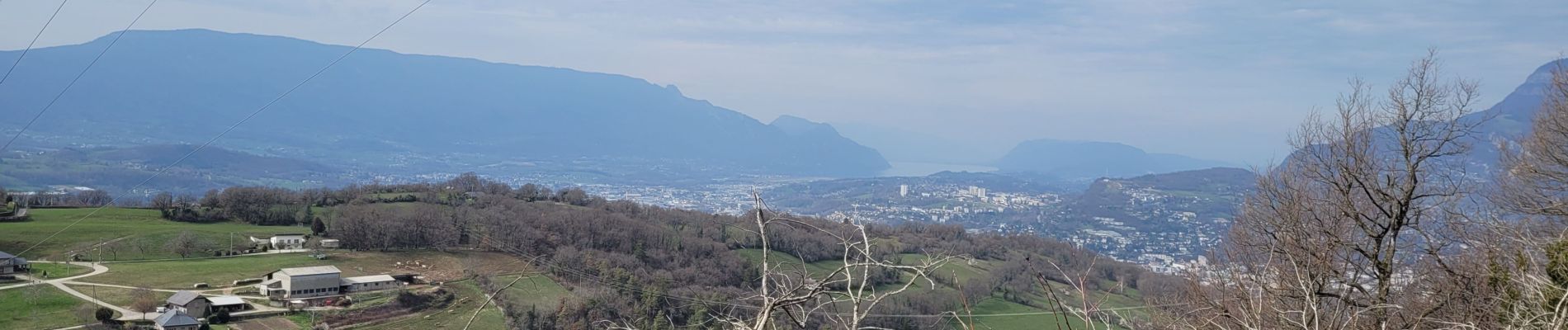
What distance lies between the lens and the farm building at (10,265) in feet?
55.8

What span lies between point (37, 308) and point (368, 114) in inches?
5276

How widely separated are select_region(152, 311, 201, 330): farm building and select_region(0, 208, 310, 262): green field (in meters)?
5.48

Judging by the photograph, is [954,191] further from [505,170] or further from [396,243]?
[396,243]

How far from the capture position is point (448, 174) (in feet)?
283

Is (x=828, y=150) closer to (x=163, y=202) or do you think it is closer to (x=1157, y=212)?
(x=1157, y=212)

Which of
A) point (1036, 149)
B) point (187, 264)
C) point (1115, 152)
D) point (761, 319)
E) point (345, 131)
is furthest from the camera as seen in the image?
point (1036, 149)

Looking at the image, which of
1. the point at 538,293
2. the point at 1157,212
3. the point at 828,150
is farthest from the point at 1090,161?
the point at 538,293

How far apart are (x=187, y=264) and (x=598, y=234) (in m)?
11.9

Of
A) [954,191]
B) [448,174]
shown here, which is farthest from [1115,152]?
[448,174]

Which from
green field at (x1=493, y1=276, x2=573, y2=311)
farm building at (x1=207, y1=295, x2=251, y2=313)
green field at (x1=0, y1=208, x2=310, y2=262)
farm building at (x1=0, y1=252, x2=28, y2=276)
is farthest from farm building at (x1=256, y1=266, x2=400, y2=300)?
farm building at (x1=0, y1=252, x2=28, y2=276)

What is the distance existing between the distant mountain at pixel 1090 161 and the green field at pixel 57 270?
12545 centimetres

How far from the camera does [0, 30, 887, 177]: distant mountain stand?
309 ft

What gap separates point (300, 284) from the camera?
1830 centimetres

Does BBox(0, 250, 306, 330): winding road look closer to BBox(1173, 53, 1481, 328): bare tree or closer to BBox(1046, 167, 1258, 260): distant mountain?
BBox(1173, 53, 1481, 328): bare tree
